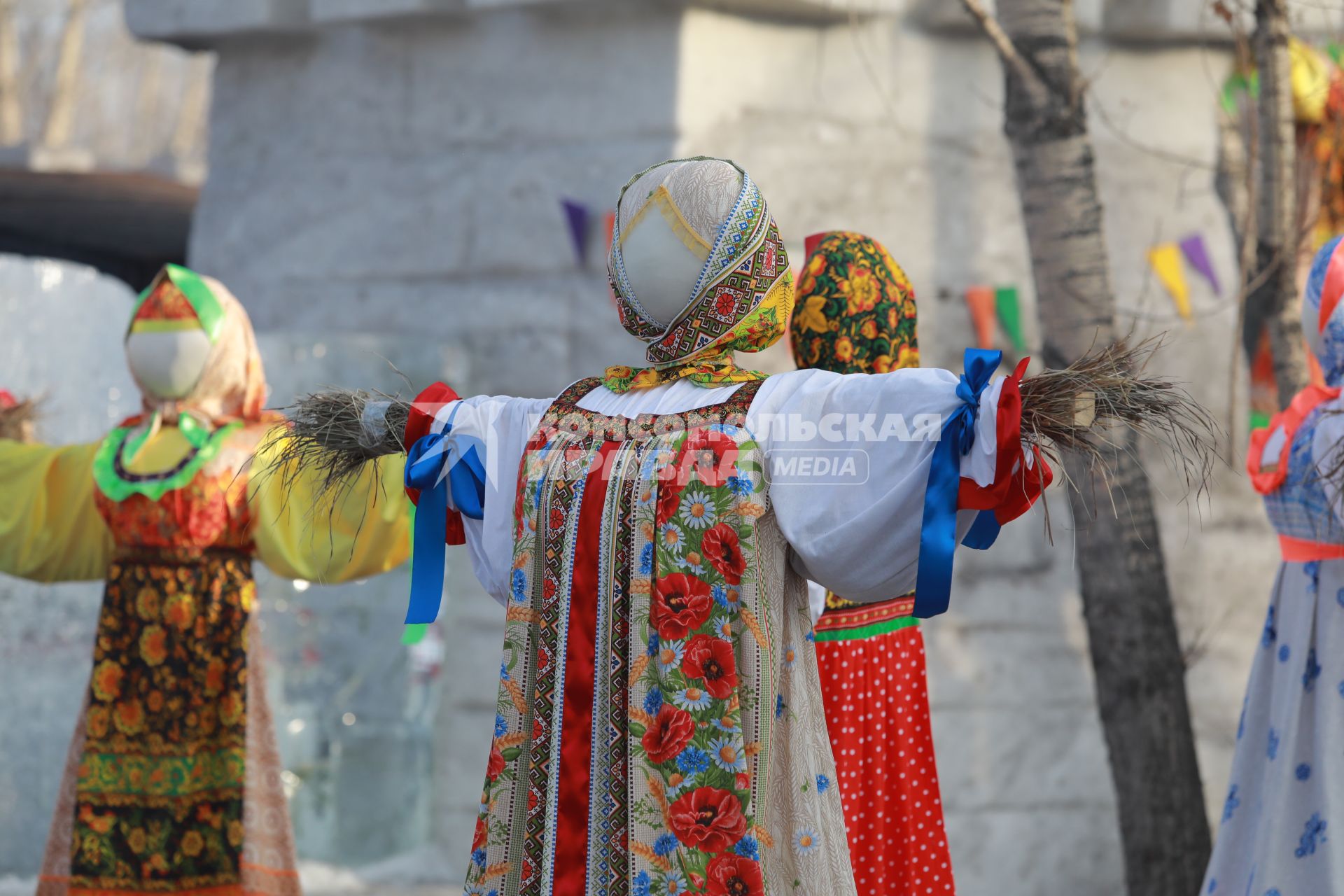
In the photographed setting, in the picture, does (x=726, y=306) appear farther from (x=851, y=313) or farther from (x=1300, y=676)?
(x=1300, y=676)

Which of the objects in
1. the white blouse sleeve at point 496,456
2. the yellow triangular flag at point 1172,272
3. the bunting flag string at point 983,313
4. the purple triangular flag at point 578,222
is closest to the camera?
the white blouse sleeve at point 496,456

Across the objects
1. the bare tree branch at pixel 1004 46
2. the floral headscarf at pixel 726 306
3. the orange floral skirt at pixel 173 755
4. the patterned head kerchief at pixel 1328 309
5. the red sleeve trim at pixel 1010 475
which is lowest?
the orange floral skirt at pixel 173 755

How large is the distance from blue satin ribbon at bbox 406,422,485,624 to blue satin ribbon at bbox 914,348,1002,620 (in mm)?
760

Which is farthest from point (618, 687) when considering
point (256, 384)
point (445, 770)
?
point (445, 770)

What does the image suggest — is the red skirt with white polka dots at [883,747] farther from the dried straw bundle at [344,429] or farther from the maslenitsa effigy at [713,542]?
the dried straw bundle at [344,429]

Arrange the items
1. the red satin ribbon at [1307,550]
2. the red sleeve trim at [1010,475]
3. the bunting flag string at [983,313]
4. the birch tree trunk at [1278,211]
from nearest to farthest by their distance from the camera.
Answer: the red sleeve trim at [1010,475] → the red satin ribbon at [1307,550] → the birch tree trunk at [1278,211] → the bunting flag string at [983,313]

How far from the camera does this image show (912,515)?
7.03 ft

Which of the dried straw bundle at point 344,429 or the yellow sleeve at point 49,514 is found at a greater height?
the dried straw bundle at point 344,429

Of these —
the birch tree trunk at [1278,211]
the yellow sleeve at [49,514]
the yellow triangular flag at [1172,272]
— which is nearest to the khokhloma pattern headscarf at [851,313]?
the birch tree trunk at [1278,211]

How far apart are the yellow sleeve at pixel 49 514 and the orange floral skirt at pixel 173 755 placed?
186 mm

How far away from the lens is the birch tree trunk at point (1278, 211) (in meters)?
3.72

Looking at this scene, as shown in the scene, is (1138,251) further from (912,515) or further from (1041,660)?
(912,515)

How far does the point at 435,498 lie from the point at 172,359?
133cm

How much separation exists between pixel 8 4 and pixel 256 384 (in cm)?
1307
